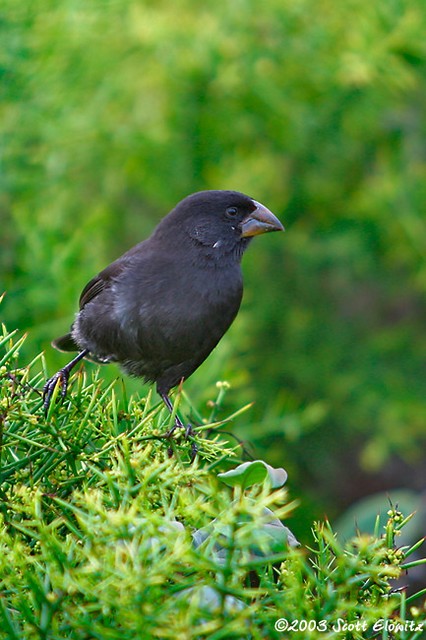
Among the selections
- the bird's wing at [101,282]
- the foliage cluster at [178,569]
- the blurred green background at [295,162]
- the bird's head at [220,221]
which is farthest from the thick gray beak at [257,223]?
the foliage cluster at [178,569]

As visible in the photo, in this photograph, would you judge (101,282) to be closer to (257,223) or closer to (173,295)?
(173,295)

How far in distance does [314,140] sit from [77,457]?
12.3 feet

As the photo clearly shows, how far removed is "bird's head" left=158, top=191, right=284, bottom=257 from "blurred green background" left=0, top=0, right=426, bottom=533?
1303 millimetres

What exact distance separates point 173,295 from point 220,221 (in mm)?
424

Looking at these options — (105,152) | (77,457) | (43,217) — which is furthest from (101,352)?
(105,152)

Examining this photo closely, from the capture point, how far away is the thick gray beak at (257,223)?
122 inches

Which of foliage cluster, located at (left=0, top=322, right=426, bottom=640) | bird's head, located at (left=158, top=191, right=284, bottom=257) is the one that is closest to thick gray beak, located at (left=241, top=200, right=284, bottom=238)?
bird's head, located at (left=158, top=191, right=284, bottom=257)

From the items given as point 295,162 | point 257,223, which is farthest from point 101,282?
point 295,162

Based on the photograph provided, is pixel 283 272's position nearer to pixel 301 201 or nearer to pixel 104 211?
pixel 301 201

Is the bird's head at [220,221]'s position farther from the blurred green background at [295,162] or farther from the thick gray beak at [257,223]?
the blurred green background at [295,162]

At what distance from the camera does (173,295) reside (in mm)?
A: 2822

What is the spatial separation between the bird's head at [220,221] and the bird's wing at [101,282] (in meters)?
0.22

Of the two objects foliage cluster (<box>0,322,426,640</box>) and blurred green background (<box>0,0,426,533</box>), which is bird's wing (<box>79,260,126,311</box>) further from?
foliage cluster (<box>0,322,426,640</box>)

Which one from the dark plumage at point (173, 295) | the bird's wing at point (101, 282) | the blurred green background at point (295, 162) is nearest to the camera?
the dark plumage at point (173, 295)
